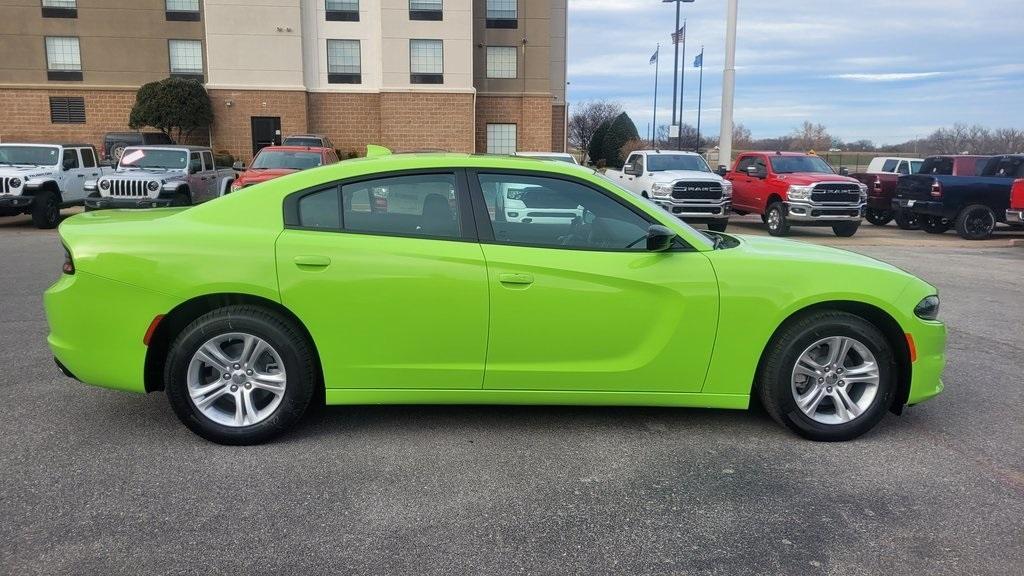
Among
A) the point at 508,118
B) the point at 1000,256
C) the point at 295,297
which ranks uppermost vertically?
the point at 508,118

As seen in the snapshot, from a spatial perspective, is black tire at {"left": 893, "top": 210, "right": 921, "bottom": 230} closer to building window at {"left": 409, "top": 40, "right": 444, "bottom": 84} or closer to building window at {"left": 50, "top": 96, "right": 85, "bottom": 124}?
building window at {"left": 409, "top": 40, "right": 444, "bottom": 84}

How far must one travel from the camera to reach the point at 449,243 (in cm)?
429

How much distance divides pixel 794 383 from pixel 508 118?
36392mm

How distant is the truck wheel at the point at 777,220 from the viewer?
59.4 ft

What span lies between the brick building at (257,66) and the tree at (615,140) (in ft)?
50.4

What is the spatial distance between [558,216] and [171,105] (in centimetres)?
3382

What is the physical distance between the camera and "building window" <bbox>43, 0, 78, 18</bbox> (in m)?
35.1

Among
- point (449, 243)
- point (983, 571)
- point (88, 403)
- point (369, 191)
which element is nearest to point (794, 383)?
point (983, 571)

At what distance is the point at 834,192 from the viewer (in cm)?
1755

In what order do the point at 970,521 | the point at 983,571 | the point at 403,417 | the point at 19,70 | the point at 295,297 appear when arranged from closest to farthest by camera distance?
the point at 983,571, the point at 970,521, the point at 295,297, the point at 403,417, the point at 19,70

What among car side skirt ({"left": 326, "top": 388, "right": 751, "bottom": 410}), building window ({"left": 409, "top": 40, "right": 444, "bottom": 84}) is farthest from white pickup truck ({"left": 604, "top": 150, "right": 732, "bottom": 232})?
building window ({"left": 409, "top": 40, "right": 444, "bottom": 84})

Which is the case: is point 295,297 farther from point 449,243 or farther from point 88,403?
point 88,403

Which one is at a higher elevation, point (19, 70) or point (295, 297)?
point (19, 70)

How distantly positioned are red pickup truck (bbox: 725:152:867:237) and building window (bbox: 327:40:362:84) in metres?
22.9
